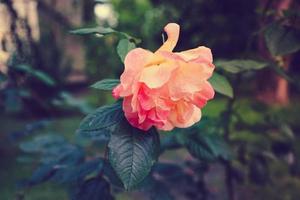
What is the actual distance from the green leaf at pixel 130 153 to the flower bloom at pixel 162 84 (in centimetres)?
3

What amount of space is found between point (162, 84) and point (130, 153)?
0.15 meters

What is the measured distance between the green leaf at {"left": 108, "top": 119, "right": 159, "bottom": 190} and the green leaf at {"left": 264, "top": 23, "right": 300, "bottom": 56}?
46 centimetres

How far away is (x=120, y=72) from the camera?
529 cm

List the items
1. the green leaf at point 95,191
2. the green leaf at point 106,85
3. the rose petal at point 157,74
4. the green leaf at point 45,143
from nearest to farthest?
the rose petal at point 157,74 → the green leaf at point 106,85 → the green leaf at point 95,191 → the green leaf at point 45,143

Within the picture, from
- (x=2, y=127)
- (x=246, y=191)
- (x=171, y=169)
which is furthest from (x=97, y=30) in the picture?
(x=2, y=127)

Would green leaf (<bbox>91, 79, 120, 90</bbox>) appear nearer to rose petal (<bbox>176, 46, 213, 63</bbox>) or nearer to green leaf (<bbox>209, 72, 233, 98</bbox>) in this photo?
rose petal (<bbox>176, 46, 213, 63</bbox>)

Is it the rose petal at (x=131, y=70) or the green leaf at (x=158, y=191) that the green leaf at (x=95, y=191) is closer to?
the green leaf at (x=158, y=191)

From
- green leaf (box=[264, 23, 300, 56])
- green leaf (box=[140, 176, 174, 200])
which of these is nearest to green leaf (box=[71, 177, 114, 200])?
green leaf (box=[140, 176, 174, 200])

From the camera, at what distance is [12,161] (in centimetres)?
312

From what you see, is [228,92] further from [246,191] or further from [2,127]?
[2,127]

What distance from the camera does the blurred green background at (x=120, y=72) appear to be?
1709 millimetres

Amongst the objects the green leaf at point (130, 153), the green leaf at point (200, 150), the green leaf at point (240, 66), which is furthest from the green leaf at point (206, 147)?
the green leaf at point (130, 153)

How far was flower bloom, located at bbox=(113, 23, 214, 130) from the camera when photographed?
689 mm

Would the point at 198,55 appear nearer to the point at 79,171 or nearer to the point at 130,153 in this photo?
the point at 130,153
